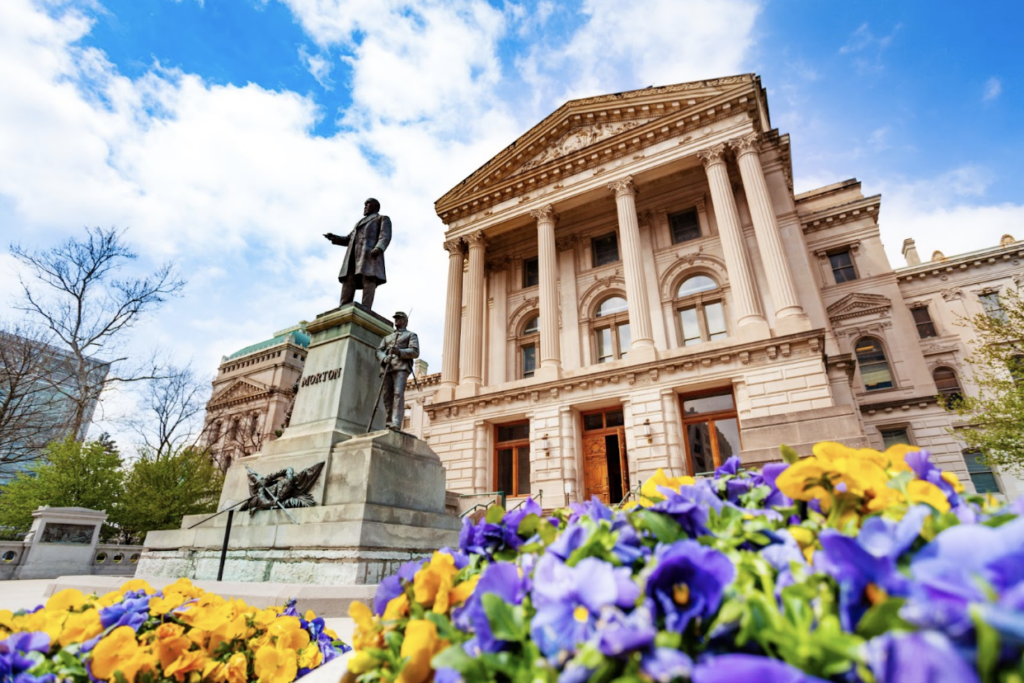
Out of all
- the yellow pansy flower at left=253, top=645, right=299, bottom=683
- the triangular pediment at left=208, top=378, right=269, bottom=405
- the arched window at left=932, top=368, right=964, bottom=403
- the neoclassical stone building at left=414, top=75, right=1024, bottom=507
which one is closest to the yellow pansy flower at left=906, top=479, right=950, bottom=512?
the yellow pansy flower at left=253, top=645, right=299, bottom=683

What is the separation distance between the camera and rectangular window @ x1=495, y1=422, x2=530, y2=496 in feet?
74.7

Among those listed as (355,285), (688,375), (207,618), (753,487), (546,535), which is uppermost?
(688,375)

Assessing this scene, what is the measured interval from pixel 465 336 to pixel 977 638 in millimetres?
25867

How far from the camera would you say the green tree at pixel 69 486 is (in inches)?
709

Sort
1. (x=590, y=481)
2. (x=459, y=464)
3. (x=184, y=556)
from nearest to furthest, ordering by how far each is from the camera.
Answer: (x=184, y=556)
(x=590, y=481)
(x=459, y=464)

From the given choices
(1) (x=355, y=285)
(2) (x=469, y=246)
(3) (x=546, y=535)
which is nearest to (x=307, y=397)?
(1) (x=355, y=285)

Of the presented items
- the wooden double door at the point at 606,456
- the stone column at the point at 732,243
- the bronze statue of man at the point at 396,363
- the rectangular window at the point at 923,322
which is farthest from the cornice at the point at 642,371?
the rectangular window at the point at 923,322

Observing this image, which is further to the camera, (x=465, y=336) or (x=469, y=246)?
(x=469, y=246)

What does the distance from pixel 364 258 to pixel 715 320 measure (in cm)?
1810

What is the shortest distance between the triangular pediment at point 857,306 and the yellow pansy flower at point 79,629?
32.5 m

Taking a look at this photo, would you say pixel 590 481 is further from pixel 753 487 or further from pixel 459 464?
pixel 753 487

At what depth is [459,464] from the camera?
23.2 metres

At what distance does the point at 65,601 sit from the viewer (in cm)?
208

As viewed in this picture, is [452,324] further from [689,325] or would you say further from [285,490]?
[285,490]
